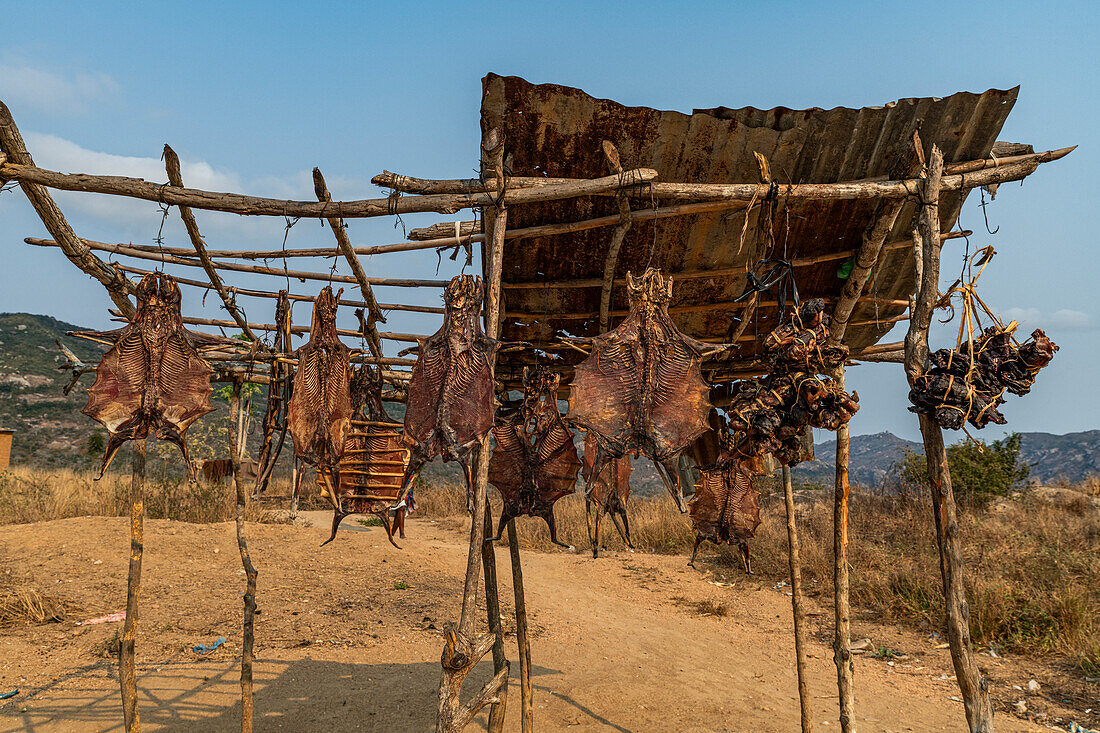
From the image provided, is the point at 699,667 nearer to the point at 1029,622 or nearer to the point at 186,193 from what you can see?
the point at 1029,622

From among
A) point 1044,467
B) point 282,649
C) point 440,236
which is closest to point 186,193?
point 440,236

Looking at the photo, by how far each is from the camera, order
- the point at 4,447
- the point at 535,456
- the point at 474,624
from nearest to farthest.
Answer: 1. the point at 474,624
2. the point at 535,456
3. the point at 4,447

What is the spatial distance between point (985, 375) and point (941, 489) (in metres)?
0.66

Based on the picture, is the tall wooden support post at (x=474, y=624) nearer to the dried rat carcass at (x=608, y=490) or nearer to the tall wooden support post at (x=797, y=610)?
the dried rat carcass at (x=608, y=490)

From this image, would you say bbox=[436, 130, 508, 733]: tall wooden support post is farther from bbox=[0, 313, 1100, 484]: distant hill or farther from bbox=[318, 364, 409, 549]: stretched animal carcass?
bbox=[0, 313, 1100, 484]: distant hill

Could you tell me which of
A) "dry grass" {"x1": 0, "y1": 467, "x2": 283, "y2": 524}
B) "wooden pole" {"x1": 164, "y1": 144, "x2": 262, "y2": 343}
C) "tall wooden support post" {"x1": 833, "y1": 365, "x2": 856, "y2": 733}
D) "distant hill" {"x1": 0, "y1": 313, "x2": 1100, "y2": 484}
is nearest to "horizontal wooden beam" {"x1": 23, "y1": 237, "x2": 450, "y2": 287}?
"wooden pole" {"x1": 164, "y1": 144, "x2": 262, "y2": 343}

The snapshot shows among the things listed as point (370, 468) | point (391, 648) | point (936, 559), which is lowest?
point (391, 648)

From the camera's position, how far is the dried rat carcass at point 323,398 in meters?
3.95

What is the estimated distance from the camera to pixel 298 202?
347cm

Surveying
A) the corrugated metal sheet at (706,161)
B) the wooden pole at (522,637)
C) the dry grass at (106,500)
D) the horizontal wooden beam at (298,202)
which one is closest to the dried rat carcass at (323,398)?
the horizontal wooden beam at (298,202)

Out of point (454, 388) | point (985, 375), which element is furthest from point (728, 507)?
point (454, 388)

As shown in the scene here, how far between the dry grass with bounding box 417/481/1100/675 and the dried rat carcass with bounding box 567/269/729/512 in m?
6.78

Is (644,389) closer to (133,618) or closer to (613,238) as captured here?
(613,238)

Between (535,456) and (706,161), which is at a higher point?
(706,161)
